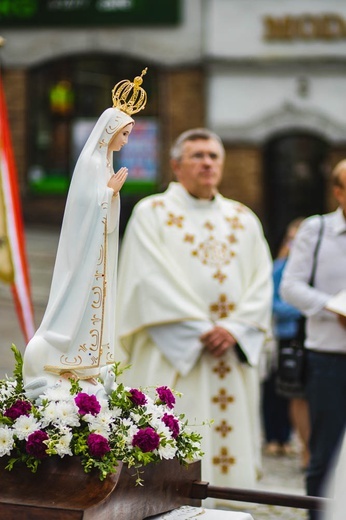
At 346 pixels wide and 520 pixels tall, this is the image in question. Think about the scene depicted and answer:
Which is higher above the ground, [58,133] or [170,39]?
[170,39]

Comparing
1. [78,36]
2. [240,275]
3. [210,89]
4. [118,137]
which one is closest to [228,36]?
[210,89]

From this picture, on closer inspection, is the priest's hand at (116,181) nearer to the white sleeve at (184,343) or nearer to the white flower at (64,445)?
the white flower at (64,445)

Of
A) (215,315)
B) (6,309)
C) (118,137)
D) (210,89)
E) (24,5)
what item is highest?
(24,5)

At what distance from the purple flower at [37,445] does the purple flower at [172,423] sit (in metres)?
0.46

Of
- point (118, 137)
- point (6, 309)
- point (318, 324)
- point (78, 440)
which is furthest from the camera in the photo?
point (6, 309)

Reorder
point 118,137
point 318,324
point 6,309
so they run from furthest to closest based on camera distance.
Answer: point 6,309 < point 318,324 < point 118,137

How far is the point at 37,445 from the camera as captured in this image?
3.26 meters

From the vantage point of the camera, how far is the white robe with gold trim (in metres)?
5.74

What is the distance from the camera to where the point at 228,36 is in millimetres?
21344

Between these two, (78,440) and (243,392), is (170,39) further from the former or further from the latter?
(78,440)

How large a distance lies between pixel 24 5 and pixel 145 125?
329 cm

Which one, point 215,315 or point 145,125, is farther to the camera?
point 145,125

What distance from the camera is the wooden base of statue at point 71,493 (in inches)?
123

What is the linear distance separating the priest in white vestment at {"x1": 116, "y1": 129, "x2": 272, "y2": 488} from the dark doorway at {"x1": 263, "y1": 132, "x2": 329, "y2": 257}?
15400mm
